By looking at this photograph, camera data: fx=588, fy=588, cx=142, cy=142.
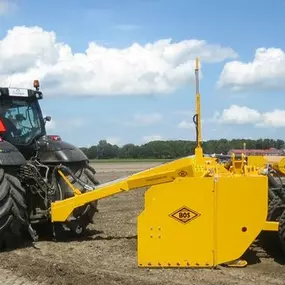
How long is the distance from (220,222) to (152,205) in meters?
0.78

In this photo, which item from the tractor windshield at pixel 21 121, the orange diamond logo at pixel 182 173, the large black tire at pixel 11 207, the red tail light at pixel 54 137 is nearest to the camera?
the orange diamond logo at pixel 182 173

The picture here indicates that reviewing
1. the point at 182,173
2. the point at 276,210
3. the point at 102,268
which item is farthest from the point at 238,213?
the point at 102,268

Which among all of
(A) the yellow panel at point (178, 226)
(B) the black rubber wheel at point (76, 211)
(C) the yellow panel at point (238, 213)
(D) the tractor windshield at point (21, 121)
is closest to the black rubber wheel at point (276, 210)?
(C) the yellow panel at point (238, 213)

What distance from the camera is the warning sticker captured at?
21.4 ft

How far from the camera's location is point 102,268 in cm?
654

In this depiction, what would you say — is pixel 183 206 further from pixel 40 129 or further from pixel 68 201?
pixel 40 129

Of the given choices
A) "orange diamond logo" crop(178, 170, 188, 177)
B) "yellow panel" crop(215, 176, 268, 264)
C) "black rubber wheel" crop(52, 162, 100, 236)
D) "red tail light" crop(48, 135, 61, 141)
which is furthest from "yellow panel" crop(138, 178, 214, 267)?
"red tail light" crop(48, 135, 61, 141)

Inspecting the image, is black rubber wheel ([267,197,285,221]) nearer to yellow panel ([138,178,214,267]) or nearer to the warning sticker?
yellow panel ([138,178,214,267])

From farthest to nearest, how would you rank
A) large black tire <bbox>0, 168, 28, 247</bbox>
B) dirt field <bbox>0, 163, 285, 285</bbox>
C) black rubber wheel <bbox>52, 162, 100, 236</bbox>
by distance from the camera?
black rubber wheel <bbox>52, 162, 100, 236</bbox>, large black tire <bbox>0, 168, 28, 247</bbox>, dirt field <bbox>0, 163, 285, 285</bbox>

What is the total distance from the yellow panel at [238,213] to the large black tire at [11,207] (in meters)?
2.66

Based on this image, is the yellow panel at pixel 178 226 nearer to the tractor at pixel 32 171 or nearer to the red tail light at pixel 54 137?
the tractor at pixel 32 171

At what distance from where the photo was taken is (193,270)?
251 inches

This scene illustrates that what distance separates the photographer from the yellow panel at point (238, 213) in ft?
21.2

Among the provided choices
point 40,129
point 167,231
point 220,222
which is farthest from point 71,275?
point 40,129
